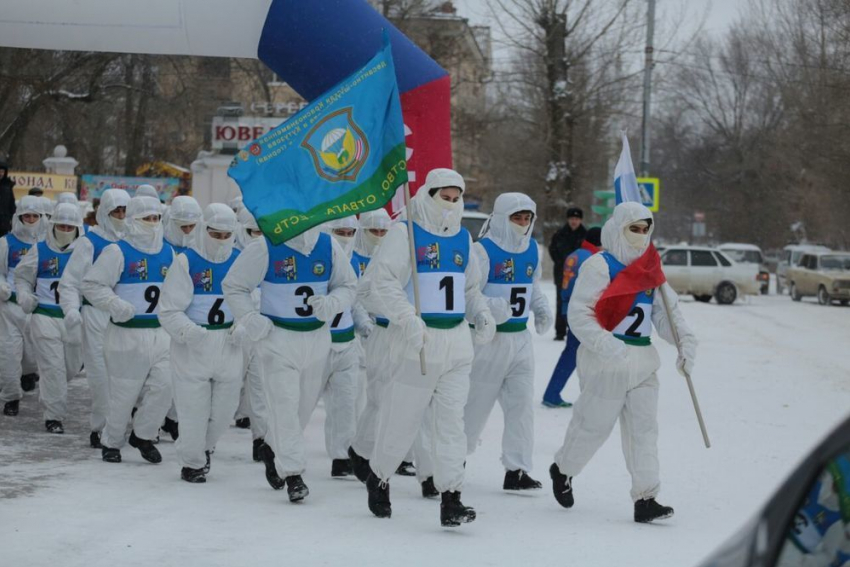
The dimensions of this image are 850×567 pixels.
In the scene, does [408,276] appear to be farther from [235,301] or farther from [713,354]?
[713,354]

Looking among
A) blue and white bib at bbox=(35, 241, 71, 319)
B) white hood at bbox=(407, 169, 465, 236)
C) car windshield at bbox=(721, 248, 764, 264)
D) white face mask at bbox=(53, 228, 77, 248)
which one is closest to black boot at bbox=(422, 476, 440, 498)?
white hood at bbox=(407, 169, 465, 236)

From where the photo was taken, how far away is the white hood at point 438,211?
28.5ft

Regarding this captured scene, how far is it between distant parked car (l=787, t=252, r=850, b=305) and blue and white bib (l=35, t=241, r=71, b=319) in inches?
1209

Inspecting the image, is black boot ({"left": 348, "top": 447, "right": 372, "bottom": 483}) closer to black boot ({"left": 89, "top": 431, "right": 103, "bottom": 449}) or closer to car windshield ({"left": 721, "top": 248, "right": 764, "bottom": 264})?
black boot ({"left": 89, "top": 431, "right": 103, "bottom": 449})

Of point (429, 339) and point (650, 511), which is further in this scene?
point (650, 511)

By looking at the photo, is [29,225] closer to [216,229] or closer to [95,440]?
[95,440]

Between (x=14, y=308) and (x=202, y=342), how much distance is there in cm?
450

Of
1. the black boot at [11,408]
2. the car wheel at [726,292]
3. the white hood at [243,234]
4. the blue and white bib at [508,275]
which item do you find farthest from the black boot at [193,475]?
the car wheel at [726,292]

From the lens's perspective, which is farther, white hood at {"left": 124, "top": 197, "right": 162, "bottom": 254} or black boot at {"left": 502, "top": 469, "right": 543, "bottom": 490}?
A: white hood at {"left": 124, "top": 197, "right": 162, "bottom": 254}

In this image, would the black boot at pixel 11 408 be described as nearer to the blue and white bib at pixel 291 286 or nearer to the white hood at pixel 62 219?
the white hood at pixel 62 219

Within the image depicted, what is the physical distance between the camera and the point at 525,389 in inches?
392

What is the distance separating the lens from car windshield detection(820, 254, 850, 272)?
1599 inches

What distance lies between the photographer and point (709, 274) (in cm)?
3856

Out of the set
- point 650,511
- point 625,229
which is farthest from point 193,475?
point 625,229
